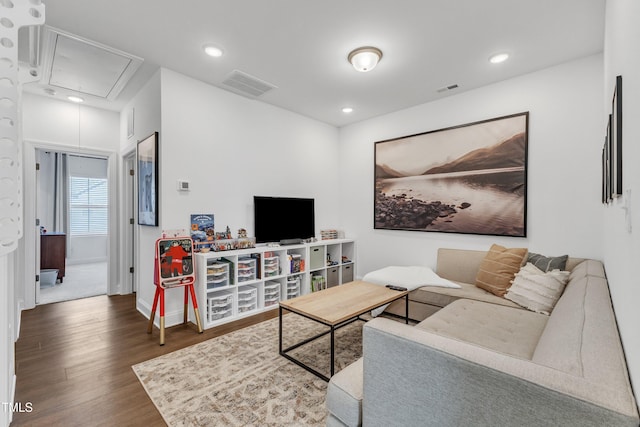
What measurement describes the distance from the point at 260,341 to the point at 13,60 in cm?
246

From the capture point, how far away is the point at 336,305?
2.26m

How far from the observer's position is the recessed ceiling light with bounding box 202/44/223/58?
259 cm

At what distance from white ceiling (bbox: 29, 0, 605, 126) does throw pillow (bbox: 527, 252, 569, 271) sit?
195 cm

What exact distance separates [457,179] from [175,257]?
335 cm

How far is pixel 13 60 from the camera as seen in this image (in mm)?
877

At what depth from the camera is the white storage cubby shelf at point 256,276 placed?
3.03 meters

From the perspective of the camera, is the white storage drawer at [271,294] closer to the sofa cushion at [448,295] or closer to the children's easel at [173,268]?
the children's easel at [173,268]

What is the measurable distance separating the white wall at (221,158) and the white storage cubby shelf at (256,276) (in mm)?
398

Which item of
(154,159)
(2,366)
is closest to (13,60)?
(2,366)

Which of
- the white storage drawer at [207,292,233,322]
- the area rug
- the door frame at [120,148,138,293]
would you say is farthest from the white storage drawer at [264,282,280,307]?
the door frame at [120,148,138,293]

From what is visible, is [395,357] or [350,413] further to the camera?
[350,413]

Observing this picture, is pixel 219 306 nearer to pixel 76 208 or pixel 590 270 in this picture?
pixel 590 270

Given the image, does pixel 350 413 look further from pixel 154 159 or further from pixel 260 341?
pixel 154 159

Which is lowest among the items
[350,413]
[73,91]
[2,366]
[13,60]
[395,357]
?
[350,413]
